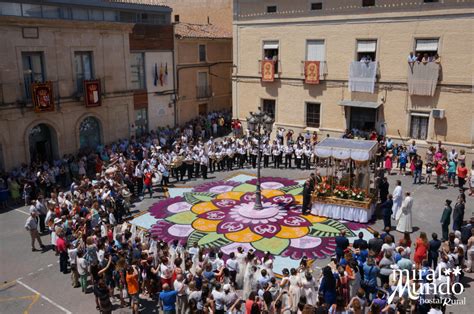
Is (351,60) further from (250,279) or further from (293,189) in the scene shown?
(250,279)

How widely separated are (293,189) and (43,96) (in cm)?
1444

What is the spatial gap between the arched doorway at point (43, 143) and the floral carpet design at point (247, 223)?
368 inches

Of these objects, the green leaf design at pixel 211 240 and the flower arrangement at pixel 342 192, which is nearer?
the green leaf design at pixel 211 240

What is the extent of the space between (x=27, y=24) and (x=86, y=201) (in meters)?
11.9

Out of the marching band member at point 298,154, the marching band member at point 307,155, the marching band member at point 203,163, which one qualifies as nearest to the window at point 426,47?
the marching band member at point 307,155

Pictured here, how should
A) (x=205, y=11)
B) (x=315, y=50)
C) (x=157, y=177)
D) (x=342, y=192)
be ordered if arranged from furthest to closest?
(x=205, y=11) < (x=315, y=50) < (x=157, y=177) < (x=342, y=192)

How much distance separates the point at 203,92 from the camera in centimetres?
3784

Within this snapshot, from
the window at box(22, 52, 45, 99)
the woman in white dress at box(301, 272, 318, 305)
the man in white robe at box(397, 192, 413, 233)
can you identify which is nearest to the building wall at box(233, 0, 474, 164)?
the man in white robe at box(397, 192, 413, 233)

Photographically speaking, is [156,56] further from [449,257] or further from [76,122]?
[449,257]

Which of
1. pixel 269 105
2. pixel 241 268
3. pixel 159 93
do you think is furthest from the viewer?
pixel 159 93

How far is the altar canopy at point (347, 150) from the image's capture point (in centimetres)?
1842

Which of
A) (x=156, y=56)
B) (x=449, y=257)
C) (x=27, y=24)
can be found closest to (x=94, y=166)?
(x=27, y=24)

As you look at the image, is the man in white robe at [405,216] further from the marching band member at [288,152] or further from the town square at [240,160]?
the marching band member at [288,152]

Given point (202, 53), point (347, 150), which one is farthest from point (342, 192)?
point (202, 53)
